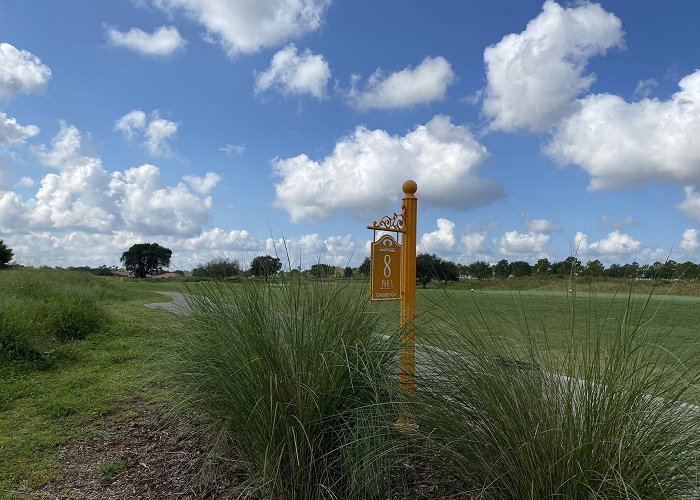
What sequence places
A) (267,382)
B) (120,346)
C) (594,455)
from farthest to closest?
(120,346) < (267,382) < (594,455)

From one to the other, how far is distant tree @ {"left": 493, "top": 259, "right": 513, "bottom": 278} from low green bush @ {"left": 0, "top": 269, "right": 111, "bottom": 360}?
6.55m

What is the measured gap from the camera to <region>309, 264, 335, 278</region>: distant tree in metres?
3.97

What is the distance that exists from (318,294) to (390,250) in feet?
3.36

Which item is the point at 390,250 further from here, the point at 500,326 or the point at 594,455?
the point at 594,455

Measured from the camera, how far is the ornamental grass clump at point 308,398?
9.46ft

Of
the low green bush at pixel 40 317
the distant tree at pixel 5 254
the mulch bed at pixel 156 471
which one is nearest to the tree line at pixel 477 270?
the mulch bed at pixel 156 471

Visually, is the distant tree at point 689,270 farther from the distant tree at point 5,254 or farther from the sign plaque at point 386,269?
the distant tree at point 5,254

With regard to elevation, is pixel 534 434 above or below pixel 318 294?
below

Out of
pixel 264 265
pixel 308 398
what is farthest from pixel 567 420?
pixel 264 265

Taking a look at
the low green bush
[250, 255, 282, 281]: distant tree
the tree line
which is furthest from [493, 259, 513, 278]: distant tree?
the low green bush

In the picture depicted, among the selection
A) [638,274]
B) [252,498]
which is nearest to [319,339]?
[252,498]

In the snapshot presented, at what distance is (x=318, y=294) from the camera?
3602mm

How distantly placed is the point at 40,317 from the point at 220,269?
5.81 meters

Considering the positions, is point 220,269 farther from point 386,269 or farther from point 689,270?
point 689,270
